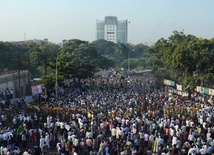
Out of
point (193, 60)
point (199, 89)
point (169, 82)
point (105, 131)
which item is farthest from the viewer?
point (169, 82)

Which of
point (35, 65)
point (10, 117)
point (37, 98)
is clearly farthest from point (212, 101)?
point (35, 65)

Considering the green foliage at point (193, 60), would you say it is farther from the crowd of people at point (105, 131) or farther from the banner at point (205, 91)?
the crowd of people at point (105, 131)

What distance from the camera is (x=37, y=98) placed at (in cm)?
3095

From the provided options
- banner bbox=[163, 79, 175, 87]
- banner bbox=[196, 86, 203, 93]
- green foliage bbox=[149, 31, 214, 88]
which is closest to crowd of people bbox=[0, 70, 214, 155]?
banner bbox=[196, 86, 203, 93]

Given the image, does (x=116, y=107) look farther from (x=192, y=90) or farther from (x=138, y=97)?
(x=192, y=90)

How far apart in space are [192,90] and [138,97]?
8.21 meters

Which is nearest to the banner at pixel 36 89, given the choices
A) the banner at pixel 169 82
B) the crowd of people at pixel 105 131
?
the crowd of people at pixel 105 131

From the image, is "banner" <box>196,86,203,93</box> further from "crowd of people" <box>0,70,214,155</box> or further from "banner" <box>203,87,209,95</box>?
"crowd of people" <box>0,70,214,155</box>

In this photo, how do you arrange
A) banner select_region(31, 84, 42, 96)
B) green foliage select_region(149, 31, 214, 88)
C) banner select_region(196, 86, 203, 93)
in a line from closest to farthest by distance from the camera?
banner select_region(31, 84, 42, 96) → banner select_region(196, 86, 203, 93) → green foliage select_region(149, 31, 214, 88)

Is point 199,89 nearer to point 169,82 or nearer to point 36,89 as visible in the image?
point 169,82

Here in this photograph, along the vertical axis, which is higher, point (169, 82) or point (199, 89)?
point (169, 82)

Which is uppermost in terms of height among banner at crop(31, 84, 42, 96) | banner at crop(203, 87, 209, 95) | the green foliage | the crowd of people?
the green foliage

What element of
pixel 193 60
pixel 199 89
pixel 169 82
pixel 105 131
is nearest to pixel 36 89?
pixel 105 131

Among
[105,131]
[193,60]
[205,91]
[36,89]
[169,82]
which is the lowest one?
[105,131]
